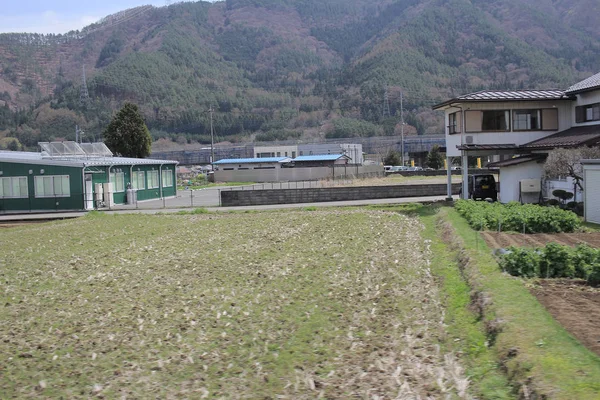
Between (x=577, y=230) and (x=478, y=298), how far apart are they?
9.75 meters

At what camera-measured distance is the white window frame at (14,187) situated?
133 feet

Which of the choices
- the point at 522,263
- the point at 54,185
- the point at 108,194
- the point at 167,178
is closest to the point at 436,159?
the point at 167,178

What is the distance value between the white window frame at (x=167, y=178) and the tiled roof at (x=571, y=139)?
3029 centimetres

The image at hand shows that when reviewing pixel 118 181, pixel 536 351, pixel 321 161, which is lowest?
pixel 536 351

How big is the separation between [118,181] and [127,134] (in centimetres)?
2327

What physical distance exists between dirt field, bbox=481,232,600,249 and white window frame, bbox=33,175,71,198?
29.8 meters

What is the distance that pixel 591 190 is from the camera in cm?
2092

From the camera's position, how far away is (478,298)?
34.8 feet

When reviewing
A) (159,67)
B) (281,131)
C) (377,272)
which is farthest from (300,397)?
(159,67)

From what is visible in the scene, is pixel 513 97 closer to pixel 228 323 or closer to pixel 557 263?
pixel 557 263

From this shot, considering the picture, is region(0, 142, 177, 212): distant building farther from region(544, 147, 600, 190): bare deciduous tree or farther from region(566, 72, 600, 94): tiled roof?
region(566, 72, 600, 94): tiled roof

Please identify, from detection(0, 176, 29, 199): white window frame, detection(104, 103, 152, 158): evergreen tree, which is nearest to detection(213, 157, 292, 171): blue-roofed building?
detection(104, 103, 152, 158): evergreen tree

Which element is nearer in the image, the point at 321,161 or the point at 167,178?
the point at 167,178

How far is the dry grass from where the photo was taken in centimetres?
750
